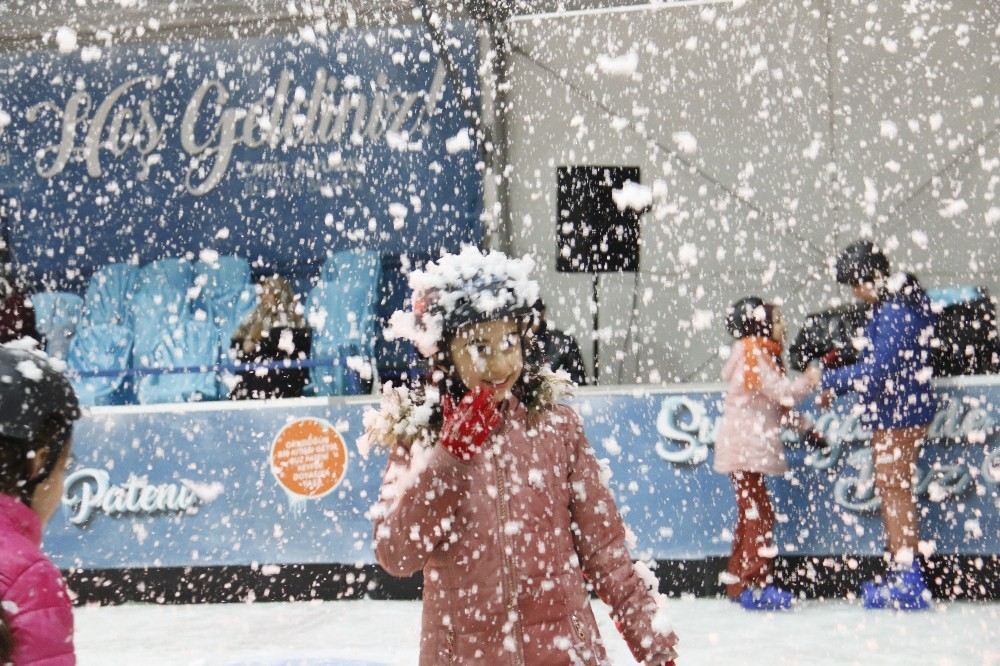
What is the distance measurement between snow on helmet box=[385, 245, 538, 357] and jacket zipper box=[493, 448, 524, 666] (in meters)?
0.29

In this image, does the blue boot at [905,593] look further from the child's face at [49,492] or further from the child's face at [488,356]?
the child's face at [49,492]

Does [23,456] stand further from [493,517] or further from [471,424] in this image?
[493,517]

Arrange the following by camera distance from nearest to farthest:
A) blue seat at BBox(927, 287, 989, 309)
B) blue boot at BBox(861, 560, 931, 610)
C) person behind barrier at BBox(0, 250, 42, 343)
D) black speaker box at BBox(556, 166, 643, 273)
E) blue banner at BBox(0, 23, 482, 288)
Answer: blue boot at BBox(861, 560, 931, 610)
blue seat at BBox(927, 287, 989, 309)
black speaker box at BBox(556, 166, 643, 273)
person behind barrier at BBox(0, 250, 42, 343)
blue banner at BBox(0, 23, 482, 288)

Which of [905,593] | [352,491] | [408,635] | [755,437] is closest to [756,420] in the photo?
[755,437]

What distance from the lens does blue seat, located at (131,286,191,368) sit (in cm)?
945

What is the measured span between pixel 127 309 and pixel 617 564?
804 cm

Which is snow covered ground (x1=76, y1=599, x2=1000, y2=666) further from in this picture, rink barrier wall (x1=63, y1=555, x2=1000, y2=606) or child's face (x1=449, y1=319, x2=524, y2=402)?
child's face (x1=449, y1=319, x2=524, y2=402)

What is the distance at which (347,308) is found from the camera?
9242 millimetres

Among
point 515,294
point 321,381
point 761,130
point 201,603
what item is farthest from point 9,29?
point 515,294

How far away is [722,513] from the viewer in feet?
20.3

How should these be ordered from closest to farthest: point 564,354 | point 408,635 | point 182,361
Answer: point 408,635 → point 564,354 → point 182,361

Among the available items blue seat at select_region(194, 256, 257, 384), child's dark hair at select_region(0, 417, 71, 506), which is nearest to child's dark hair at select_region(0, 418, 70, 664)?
child's dark hair at select_region(0, 417, 71, 506)

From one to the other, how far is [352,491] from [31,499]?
478 cm

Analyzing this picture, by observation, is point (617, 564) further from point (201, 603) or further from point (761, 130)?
point (761, 130)
